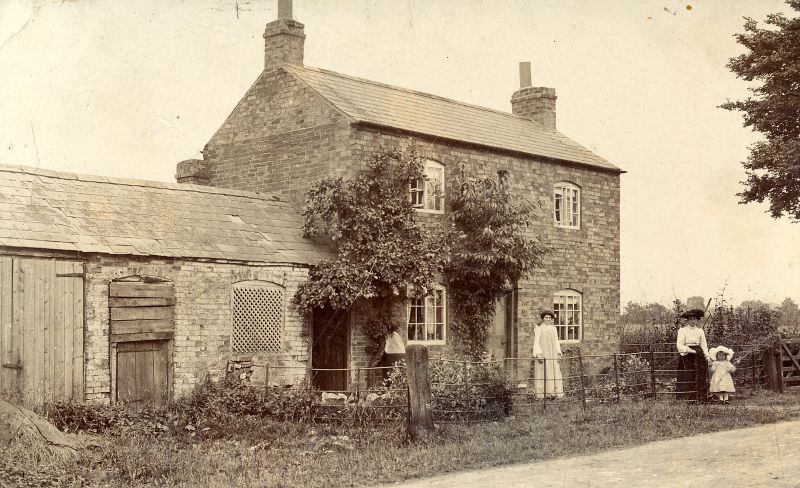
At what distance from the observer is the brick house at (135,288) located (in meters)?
15.1

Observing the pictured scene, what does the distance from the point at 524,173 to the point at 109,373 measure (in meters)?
12.4

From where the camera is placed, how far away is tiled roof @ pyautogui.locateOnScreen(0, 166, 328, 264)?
51.8 ft

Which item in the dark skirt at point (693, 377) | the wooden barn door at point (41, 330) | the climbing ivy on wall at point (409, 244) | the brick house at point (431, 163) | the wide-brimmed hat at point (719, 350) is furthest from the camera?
the brick house at point (431, 163)

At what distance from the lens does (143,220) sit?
17.5 metres

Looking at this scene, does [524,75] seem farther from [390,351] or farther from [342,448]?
[342,448]

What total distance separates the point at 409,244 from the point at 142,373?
618 centimetres

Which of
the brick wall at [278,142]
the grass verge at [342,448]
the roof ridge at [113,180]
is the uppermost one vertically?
the brick wall at [278,142]

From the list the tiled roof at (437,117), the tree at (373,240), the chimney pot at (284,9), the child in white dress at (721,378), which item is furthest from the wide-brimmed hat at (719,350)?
the chimney pot at (284,9)

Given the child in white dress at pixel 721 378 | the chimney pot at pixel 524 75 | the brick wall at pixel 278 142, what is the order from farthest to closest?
the chimney pot at pixel 524 75
the brick wall at pixel 278 142
the child in white dress at pixel 721 378

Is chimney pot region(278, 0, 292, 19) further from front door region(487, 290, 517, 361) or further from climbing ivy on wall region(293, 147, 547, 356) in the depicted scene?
front door region(487, 290, 517, 361)

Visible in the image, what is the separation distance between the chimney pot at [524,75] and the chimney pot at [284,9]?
29.3ft

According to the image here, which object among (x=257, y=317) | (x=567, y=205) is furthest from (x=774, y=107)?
(x=257, y=317)

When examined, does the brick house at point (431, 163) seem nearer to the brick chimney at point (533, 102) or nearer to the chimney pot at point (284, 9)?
the chimney pot at point (284, 9)

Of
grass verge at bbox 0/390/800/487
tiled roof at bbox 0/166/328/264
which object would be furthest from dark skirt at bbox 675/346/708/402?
tiled roof at bbox 0/166/328/264
